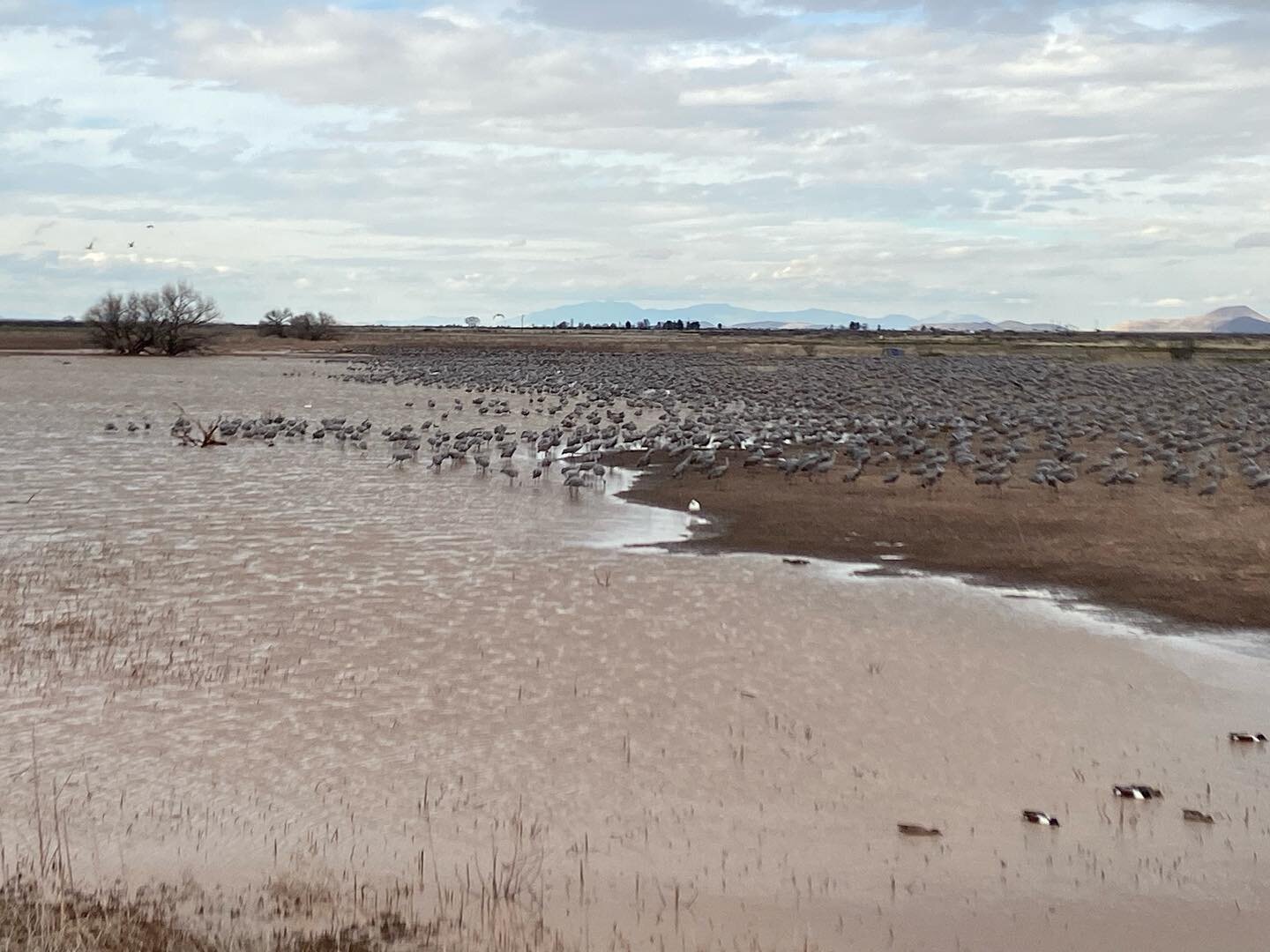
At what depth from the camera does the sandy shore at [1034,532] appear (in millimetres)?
16172

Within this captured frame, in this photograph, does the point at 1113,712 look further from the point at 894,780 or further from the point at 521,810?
the point at 521,810

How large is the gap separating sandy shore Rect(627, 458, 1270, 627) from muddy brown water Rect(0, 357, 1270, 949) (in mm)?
1276

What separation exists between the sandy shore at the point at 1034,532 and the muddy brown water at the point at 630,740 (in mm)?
1276

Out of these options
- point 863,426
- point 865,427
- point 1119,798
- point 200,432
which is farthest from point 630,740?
point 200,432

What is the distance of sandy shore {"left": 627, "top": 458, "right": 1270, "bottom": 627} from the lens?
16.2 m

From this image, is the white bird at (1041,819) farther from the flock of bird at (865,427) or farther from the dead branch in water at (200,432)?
the dead branch in water at (200,432)

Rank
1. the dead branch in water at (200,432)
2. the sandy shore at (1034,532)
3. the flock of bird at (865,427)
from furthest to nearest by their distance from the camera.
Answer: the dead branch in water at (200,432)
the flock of bird at (865,427)
the sandy shore at (1034,532)

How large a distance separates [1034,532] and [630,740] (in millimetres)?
10935

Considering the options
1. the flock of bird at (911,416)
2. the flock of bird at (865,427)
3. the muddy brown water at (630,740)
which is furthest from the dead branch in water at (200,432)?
the muddy brown water at (630,740)

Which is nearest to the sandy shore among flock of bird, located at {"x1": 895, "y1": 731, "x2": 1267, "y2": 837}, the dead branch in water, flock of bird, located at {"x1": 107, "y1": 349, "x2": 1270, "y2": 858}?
flock of bird, located at {"x1": 107, "y1": 349, "x2": 1270, "y2": 858}

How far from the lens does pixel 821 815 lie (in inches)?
362

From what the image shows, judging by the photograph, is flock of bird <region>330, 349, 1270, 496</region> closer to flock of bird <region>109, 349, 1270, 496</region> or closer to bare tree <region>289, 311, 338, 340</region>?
flock of bird <region>109, 349, 1270, 496</region>

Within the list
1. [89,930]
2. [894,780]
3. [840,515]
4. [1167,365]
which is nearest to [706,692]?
[894,780]

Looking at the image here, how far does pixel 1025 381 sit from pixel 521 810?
44.8m
